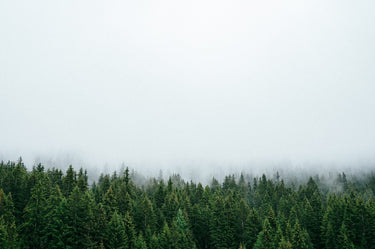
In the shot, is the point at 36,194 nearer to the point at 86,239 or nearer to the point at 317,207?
the point at 86,239

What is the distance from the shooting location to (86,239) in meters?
46.8

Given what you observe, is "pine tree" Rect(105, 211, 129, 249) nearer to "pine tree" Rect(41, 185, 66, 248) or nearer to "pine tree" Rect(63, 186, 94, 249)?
"pine tree" Rect(63, 186, 94, 249)

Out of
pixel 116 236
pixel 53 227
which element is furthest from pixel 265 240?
pixel 53 227

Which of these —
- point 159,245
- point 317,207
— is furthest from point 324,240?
point 159,245

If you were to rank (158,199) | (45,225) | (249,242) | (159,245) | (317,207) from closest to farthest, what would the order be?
(45,225) < (159,245) < (249,242) < (317,207) < (158,199)

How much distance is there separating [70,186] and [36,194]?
1131 inches

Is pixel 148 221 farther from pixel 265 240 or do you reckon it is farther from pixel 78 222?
pixel 265 240

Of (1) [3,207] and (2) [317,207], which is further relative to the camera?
(2) [317,207]

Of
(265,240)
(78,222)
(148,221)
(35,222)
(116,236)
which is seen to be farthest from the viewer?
(148,221)

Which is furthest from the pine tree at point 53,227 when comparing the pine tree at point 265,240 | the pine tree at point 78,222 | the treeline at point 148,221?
the pine tree at point 265,240

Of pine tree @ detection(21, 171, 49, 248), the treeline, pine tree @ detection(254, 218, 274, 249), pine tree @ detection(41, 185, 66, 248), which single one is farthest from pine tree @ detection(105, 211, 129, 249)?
pine tree @ detection(254, 218, 274, 249)

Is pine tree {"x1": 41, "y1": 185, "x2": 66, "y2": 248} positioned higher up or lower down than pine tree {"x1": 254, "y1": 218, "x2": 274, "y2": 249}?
higher up

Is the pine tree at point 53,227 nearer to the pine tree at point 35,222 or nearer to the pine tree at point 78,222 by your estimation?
the pine tree at point 35,222

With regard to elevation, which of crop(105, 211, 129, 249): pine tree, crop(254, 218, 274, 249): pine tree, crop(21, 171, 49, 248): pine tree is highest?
crop(21, 171, 49, 248): pine tree
